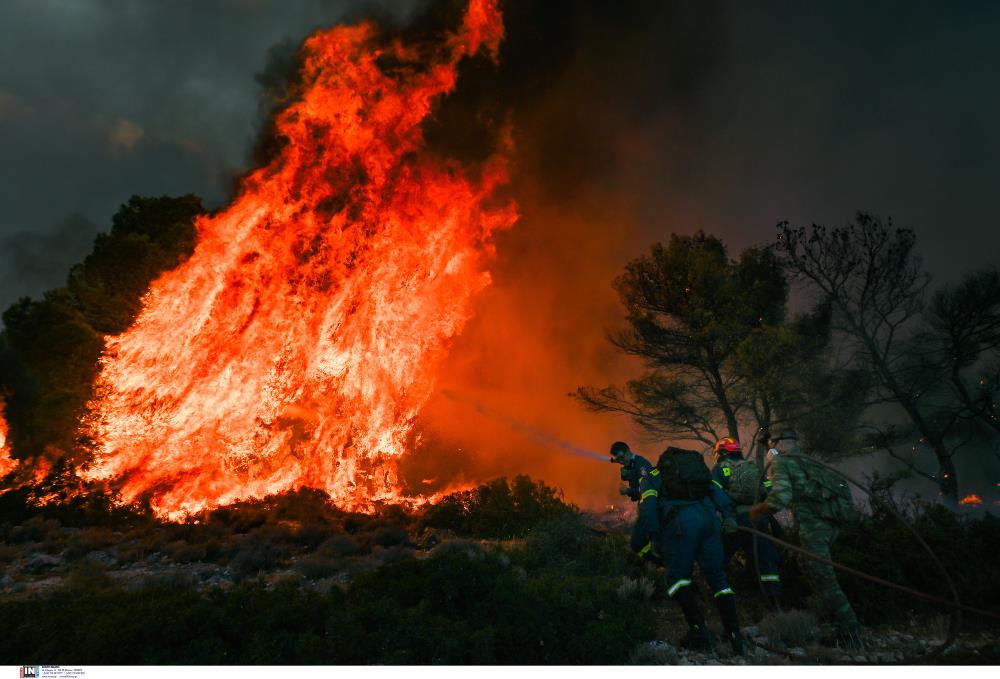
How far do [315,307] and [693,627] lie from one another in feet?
46.9

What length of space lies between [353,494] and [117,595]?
11178 millimetres

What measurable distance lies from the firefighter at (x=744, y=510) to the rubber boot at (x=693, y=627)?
106cm

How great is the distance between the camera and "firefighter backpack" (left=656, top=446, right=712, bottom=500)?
622 cm

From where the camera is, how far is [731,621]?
5695mm

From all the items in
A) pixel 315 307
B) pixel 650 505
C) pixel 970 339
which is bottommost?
pixel 650 505

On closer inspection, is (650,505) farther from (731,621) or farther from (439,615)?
(439,615)

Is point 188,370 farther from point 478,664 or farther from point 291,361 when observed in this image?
point 478,664

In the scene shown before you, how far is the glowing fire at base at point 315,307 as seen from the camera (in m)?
14.8

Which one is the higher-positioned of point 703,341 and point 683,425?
point 703,341

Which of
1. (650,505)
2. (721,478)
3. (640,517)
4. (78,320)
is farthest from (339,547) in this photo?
(78,320)

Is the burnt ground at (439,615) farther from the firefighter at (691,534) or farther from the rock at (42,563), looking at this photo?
→ the firefighter at (691,534)

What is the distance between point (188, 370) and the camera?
14789 mm

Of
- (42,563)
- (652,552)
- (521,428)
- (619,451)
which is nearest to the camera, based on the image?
(652,552)

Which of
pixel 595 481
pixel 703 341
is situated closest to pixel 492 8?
pixel 703 341
